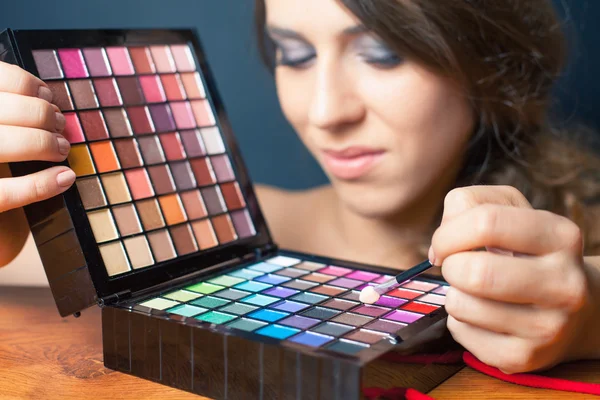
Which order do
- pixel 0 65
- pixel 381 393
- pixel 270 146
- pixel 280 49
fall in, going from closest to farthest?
pixel 381 393 → pixel 0 65 → pixel 280 49 → pixel 270 146

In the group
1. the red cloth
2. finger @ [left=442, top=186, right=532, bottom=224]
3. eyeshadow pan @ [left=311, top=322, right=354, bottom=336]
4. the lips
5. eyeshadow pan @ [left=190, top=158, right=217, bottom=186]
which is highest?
eyeshadow pan @ [left=190, top=158, right=217, bottom=186]

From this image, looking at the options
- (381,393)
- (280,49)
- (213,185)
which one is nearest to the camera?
(381,393)

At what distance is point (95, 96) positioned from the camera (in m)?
0.64

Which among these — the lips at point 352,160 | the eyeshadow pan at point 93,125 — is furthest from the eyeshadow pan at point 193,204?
the lips at point 352,160

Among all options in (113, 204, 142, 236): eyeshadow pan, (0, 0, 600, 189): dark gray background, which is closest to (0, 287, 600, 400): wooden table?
(113, 204, 142, 236): eyeshadow pan

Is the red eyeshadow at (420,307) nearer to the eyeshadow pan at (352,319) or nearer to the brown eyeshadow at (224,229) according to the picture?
the eyeshadow pan at (352,319)

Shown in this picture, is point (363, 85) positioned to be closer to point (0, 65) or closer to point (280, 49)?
point (280, 49)

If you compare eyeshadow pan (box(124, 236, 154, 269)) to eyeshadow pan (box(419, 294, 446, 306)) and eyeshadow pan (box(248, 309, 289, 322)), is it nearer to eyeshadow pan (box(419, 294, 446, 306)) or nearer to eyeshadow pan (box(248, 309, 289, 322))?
eyeshadow pan (box(248, 309, 289, 322))

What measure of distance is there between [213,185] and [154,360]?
24 centimetres

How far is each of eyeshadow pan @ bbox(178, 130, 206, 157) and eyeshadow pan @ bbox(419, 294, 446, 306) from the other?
29 centimetres

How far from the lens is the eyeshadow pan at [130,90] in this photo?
67cm

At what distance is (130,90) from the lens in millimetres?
682

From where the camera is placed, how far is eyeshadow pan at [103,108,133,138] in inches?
25.5

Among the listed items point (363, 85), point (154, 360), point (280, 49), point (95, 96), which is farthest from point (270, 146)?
point (154, 360)
